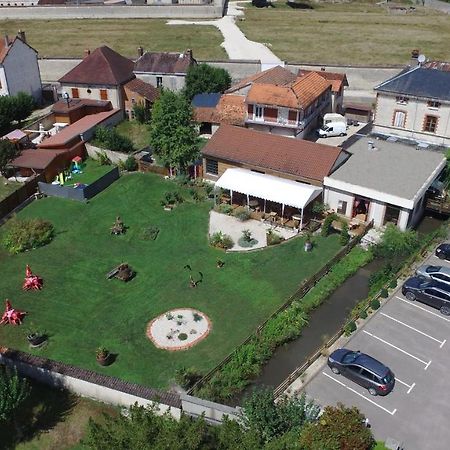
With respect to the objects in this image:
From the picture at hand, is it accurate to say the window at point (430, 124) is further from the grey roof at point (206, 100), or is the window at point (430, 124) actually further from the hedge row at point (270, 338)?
the grey roof at point (206, 100)

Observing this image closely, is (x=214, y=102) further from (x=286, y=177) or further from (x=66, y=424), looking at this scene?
(x=66, y=424)

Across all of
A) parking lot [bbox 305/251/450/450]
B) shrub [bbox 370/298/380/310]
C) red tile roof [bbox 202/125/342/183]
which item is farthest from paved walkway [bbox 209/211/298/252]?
parking lot [bbox 305/251/450/450]

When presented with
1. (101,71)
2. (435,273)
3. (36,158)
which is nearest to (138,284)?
(435,273)

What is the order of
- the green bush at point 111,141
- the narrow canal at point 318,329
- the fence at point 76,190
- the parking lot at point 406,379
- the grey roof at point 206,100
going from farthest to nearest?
1. the grey roof at point 206,100
2. the green bush at point 111,141
3. the fence at point 76,190
4. the narrow canal at point 318,329
5. the parking lot at point 406,379

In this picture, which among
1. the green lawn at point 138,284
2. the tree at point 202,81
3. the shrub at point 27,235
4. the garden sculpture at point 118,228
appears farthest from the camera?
the tree at point 202,81

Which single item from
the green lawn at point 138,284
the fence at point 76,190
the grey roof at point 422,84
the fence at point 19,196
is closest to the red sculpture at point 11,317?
the green lawn at point 138,284

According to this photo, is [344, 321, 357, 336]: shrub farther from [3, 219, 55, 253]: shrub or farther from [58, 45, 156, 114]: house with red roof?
[58, 45, 156, 114]: house with red roof

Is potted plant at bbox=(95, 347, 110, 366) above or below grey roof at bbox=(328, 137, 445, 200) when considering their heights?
below
